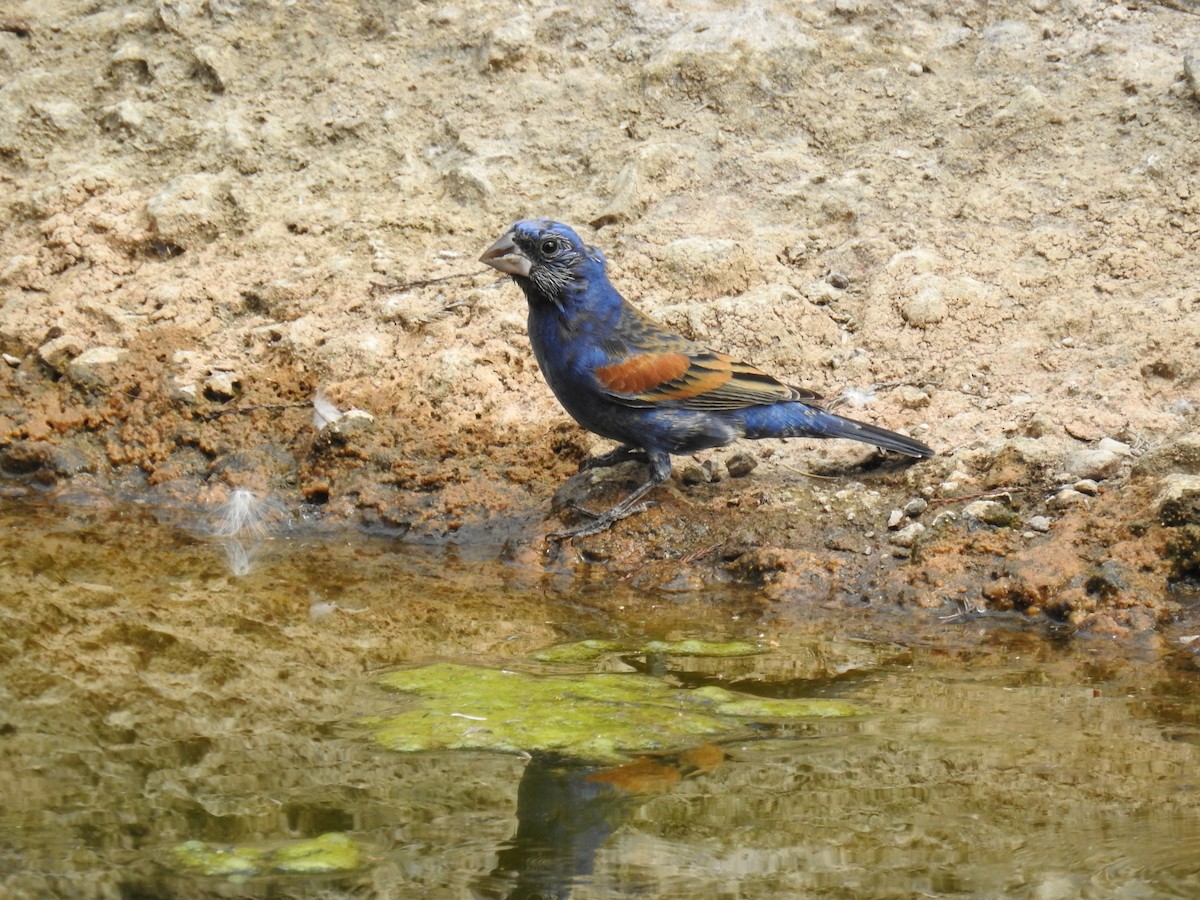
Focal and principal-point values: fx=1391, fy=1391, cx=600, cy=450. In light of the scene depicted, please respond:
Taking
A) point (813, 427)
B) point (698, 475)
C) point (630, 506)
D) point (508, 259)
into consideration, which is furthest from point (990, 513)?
point (508, 259)

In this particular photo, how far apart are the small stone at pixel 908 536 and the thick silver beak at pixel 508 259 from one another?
169 centimetres

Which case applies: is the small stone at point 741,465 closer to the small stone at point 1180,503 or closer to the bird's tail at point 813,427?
the bird's tail at point 813,427

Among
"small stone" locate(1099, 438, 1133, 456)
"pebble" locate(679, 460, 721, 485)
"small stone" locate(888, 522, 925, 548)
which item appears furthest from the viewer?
"pebble" locate(679, 460, 721, 485)

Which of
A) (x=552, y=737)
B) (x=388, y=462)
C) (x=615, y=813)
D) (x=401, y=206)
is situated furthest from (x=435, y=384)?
(x=615, y=813)

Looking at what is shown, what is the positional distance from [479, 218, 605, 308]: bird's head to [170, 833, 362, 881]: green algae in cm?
284

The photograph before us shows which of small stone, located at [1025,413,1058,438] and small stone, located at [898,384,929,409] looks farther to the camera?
small stone, located at [898,384,929,409]

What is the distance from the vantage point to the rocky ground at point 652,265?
5.14 meters

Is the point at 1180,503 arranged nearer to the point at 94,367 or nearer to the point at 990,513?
the point at 990,513

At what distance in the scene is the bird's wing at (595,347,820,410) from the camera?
17.2 feet

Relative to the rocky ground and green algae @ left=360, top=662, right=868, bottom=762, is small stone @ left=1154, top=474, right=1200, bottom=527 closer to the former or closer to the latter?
the rocky ground

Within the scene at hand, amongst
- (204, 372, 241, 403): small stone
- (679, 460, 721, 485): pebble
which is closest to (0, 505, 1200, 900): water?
(679, 460, 721, 485): pebble

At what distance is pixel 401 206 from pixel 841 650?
12.2ft

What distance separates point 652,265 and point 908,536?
211 centimetres

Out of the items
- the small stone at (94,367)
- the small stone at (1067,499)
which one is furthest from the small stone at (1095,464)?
the small stone at (94,367)
